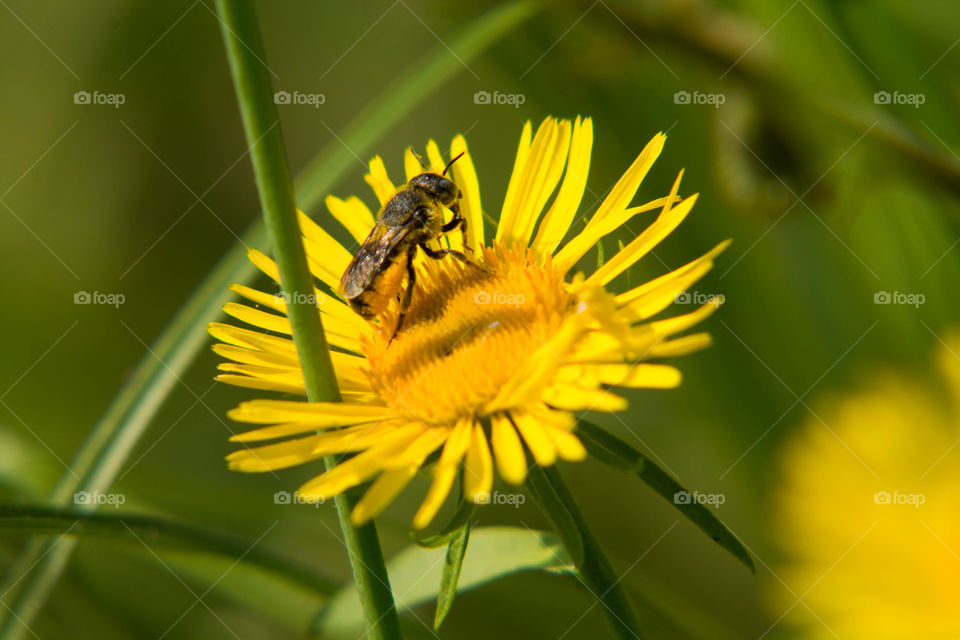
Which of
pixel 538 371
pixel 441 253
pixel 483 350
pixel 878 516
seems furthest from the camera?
pixel 441 253

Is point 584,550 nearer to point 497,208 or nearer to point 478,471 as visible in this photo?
point 478,471

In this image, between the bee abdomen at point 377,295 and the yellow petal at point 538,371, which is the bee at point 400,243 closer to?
the bee abdomen at point 377,295

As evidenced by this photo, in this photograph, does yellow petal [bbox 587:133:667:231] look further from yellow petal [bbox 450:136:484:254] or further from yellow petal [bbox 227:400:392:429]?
yellow petal [bbox 227:400:392:429]

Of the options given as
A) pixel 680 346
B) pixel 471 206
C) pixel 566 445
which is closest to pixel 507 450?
pixel 566 445

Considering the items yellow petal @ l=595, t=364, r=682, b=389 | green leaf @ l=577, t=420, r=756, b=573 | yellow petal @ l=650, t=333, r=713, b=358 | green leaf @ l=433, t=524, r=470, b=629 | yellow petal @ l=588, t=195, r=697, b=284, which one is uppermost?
yellow petal @ l=588, t=195, r=697, b=284

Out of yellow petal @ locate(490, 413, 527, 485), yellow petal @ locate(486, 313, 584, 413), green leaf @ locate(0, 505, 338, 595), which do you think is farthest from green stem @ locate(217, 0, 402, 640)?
green leaf @ locate(0, 505, 338, 595)

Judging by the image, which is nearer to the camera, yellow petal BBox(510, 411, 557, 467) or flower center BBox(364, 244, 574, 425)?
yellow petal BBox(510, 411, 557, 467)
